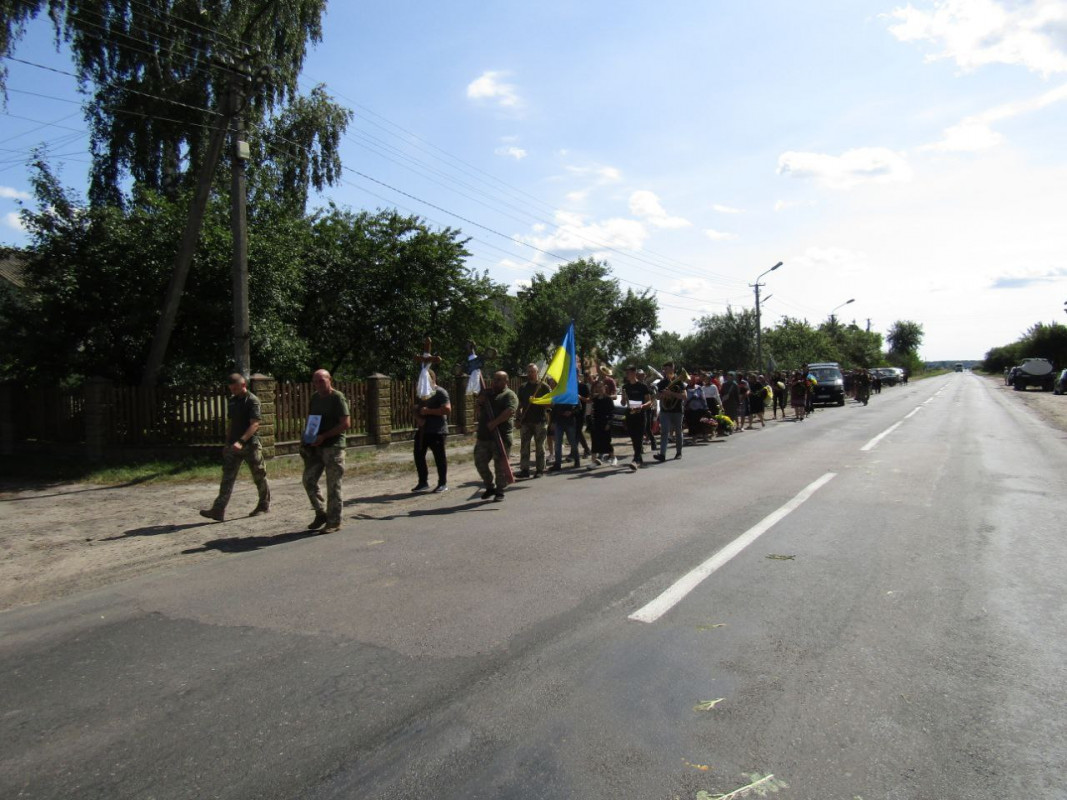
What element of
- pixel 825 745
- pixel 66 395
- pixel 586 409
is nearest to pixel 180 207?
pixel 66 395

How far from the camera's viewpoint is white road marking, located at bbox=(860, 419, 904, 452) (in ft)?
49.0

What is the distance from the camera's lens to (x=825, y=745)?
3.10 meters

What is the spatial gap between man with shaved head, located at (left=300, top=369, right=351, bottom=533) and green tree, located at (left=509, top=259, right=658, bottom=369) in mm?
31545

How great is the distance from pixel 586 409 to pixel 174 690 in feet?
34.7

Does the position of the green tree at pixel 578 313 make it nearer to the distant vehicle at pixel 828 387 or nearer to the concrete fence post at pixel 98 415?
the distant vehicle at pixel 828 387

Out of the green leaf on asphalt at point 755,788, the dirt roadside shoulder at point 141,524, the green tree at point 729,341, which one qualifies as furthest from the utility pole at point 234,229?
the green tree at point 729,341

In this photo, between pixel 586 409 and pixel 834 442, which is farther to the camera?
pixel 834 442

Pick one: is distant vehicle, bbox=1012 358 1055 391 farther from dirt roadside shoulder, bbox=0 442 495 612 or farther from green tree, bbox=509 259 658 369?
dirt roadside shoulder, bbox=0 442 495 612

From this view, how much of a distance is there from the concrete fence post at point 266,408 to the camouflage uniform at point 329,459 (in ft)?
20.7

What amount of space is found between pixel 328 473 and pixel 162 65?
18180 mm

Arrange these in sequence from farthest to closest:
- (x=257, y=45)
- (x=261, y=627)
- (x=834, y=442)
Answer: (x=257, y=45), (x=834, y=442), (x=261, y=627)

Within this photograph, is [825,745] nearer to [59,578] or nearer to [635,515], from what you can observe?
[635,515]

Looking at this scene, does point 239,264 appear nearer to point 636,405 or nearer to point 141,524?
point 141,524

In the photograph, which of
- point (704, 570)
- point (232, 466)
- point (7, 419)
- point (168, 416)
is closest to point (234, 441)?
point (232, 466)
